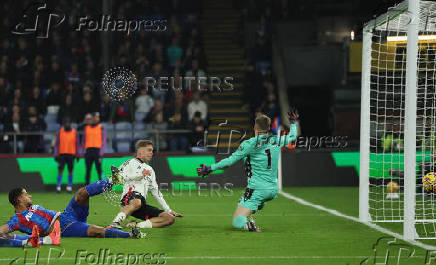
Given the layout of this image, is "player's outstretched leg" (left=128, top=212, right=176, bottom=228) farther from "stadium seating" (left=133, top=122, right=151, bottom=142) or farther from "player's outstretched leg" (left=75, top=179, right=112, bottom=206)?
"stadium seating" (left=133, top=122, right=151, bottom=142)

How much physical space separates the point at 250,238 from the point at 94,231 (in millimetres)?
2035

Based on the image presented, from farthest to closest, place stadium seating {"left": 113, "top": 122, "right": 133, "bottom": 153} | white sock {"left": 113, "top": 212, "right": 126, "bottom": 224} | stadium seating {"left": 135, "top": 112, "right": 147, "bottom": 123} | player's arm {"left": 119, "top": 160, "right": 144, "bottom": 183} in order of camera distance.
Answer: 1. stadium seating {"left": 135, "top": 112, "right": 147, "bottom": 123}
2. stadium seating {"left": 113, "top": 122, "right": 133, "bottom": 153}
3. player's arm {"left": 119, "top": 160, "right": 144, "bottom": 183}
4. white sock {"left": 113, "top": 212, "right": 126, "bottom": 224}

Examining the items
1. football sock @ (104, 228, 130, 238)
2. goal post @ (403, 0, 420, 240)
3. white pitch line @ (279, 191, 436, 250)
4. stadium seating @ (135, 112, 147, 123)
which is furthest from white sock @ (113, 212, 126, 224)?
stadium seating @ (135, 112, 147, 123)

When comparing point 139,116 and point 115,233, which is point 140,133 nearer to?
point 139,116

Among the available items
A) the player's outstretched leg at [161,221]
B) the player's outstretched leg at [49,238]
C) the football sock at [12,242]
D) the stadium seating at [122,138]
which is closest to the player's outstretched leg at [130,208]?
the player's outstretched leg at [161,221]

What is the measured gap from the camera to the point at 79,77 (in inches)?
933

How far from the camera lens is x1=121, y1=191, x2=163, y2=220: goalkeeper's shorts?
10.9m

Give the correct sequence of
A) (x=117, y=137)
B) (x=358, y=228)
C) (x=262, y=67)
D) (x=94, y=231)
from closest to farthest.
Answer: (x=94, y=231), (x=358, y=228), (x=117, y=137), (x=262, y=67)

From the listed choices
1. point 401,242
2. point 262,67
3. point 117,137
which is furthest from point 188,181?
point 401,242

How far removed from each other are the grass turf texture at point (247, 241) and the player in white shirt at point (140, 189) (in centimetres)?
21

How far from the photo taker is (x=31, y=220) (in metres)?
9.43

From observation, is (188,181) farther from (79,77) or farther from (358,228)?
A: (358,228)

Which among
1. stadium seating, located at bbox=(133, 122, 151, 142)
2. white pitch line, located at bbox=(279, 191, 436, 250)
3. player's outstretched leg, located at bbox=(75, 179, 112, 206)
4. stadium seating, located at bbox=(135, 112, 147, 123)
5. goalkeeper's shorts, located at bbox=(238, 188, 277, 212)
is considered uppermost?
stadium seating, located at bbox=(135, 112, 147, 123)

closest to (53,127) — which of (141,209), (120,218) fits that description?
→ (141,209)
